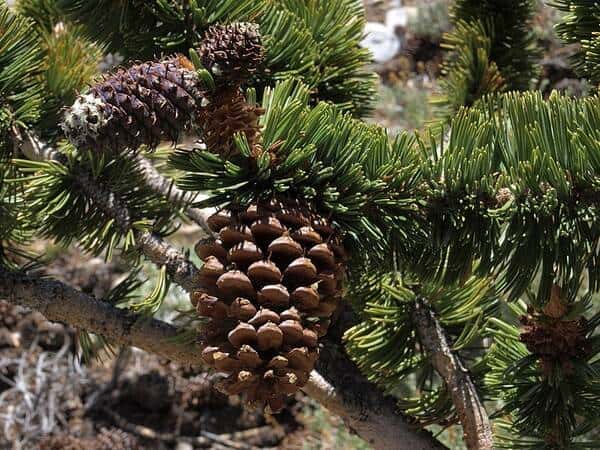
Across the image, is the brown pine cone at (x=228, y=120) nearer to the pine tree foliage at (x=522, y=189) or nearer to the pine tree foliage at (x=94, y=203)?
the pine tree foliage at (x=522, y=189)

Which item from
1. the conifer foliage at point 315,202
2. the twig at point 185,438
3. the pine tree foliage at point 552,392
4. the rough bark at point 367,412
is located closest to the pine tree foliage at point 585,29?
the conifer foliage at point 315,202

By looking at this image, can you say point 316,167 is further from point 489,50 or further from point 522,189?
point 489,50

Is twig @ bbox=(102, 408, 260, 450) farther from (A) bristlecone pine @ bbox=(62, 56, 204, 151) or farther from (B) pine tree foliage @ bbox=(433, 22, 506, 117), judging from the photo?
(A) bristlecone pine @ bbox=(62, 56, 204, 151)

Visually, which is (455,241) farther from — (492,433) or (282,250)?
(492,433)

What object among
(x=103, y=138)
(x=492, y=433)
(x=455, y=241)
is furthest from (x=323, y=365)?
(x=103, y=138)

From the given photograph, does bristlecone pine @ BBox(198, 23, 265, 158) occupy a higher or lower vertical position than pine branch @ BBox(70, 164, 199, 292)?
higher

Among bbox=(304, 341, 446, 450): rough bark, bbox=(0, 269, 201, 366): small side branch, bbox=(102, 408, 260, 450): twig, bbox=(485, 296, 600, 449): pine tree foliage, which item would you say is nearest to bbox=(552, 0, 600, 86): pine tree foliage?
bbox=(485, 296, 600, 449): pine tree foliage
